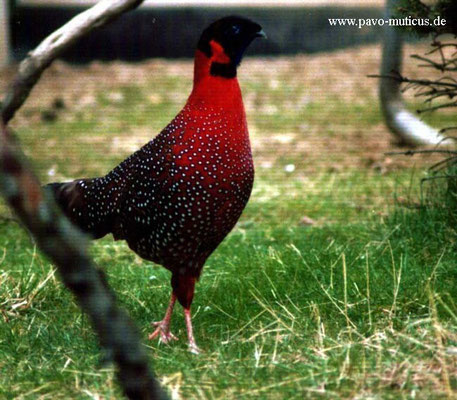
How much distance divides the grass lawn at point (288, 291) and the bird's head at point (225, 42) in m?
0.96

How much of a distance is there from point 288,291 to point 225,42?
1.10 m

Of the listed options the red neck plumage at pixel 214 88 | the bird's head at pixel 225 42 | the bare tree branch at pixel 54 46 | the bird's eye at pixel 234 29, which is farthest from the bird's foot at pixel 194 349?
the bare tree branch at pixel 54 46

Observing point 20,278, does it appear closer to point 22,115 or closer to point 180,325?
point 180,325

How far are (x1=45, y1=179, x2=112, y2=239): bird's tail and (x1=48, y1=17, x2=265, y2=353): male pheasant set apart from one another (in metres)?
0.16

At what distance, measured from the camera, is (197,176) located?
9.34 feet

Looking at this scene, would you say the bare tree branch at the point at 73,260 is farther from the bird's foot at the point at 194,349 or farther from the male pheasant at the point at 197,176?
the male pheasant at the point at 197,176

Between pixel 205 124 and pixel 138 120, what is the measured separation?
179 inches

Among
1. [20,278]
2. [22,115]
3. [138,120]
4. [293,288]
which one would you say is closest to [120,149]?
[138,120]

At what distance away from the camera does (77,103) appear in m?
7.85

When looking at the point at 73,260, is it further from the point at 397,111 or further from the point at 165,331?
the point at 397,111

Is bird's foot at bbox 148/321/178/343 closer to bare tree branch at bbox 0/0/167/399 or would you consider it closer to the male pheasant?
the male pheasant

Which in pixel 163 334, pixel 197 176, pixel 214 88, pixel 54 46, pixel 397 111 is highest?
pixel 54 46

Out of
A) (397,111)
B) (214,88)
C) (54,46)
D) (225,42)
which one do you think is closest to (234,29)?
(225,42)

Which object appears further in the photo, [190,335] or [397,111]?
[397,111]
